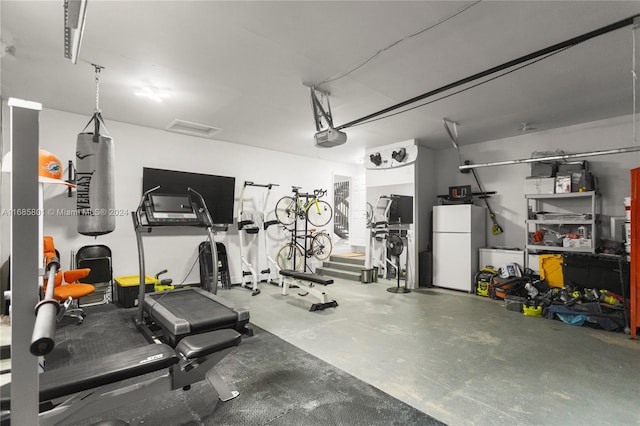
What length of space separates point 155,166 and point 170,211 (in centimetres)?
242

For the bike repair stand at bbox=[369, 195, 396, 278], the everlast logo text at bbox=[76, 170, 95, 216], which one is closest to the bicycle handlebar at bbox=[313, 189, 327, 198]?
the bike repair stand at bbox=[369, 195, 396, 278]

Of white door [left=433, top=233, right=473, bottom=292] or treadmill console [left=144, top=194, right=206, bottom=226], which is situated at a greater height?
treadmill console [left=144, top=194, right=206, bottom=226]

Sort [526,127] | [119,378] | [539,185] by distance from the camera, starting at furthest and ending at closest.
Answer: [526,127]
[539,185]
[119,378]

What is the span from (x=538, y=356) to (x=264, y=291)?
446 cm

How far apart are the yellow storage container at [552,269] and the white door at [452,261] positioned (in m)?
1.17

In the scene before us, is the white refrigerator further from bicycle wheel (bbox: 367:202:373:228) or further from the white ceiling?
the white ceiling

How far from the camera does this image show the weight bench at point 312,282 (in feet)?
16.0

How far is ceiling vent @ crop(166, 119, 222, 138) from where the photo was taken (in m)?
5.55

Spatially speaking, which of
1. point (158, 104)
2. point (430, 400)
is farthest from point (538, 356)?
point (158, 104)

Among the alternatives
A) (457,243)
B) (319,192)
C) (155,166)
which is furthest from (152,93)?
(457,243)

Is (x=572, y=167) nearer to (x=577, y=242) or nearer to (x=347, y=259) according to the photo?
(x=577, y=242)

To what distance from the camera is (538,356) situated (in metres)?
3.24

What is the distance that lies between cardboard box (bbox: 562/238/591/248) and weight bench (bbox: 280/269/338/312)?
387 centimetres

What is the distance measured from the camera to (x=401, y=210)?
6.77 meters
